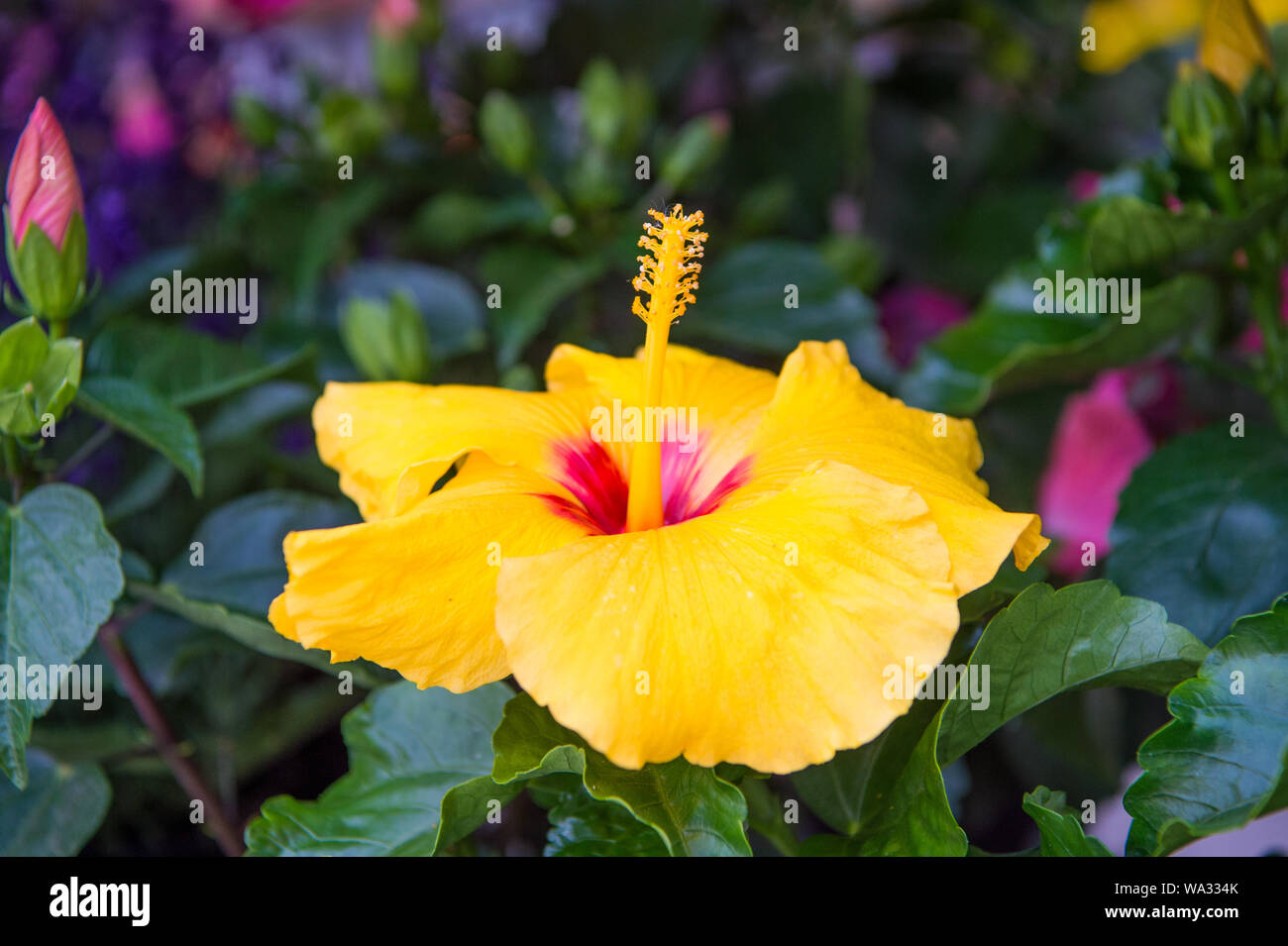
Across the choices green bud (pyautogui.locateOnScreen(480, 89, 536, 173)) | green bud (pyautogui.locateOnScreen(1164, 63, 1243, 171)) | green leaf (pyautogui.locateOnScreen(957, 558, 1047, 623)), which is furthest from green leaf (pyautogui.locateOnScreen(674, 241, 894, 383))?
green leaf (pyautogui.locateOnScreen(957, 558, 1047, 623))

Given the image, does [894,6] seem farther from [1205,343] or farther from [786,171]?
[1205,343]

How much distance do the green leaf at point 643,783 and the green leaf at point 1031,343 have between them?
0.46 metres

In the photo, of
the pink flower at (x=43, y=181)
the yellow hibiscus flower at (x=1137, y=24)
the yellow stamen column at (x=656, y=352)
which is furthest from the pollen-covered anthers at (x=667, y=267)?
the yellow hibiscus flower at (x=1137, y=24)

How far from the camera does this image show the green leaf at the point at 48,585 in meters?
0.60

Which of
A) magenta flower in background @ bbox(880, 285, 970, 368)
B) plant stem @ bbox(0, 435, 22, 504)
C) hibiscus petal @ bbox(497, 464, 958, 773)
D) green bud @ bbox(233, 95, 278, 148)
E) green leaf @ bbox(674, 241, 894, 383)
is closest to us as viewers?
hibiscus petal @ bbox(497, 464, 958, 773)

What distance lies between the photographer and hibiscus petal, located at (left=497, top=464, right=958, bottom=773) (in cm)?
48

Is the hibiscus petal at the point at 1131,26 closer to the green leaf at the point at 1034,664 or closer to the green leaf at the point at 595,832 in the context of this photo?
the green leaf at the point at 1034,664

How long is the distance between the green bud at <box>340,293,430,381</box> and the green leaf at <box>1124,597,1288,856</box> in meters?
0.64

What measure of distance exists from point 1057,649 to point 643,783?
217mm

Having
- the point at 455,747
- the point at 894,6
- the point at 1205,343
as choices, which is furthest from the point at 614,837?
the point at 894,6

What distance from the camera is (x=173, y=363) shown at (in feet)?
2.73

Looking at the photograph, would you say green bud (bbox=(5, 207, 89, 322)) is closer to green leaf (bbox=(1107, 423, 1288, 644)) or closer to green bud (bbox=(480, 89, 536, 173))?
green bud (bbox=(480, 89, 536, 173))

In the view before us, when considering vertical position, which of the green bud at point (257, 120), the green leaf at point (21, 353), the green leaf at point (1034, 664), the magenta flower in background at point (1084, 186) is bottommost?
the green leaf at point (1034, 664)

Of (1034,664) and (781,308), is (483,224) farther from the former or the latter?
(1034,664)
